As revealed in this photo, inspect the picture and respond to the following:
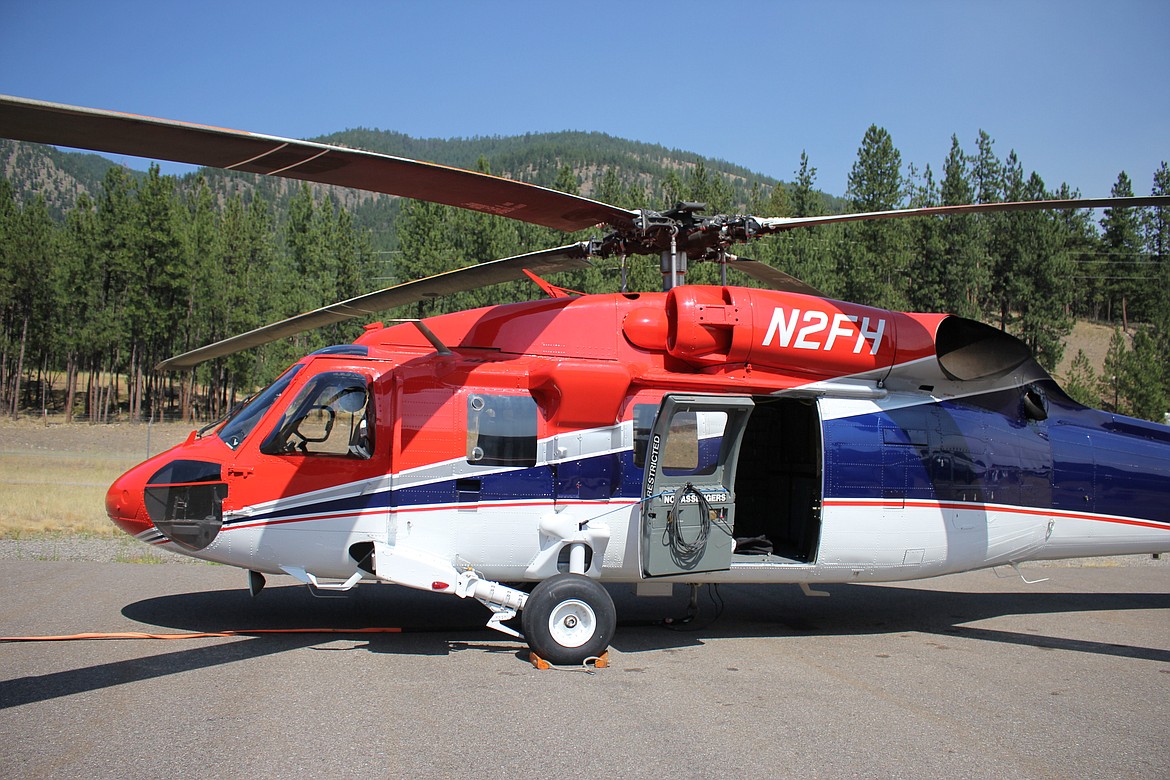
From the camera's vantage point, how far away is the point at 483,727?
552 centimetres

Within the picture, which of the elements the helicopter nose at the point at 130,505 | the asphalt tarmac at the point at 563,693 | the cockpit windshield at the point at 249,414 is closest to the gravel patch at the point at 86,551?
the asphalt tarmac at the point at 563,693

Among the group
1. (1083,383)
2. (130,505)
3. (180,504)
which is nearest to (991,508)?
(180,504)

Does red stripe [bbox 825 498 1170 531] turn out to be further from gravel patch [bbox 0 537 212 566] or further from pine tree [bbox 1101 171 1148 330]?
pine tree [bbox 1101 171 1148 330]

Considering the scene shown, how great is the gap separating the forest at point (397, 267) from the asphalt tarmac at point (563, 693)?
23332 millimetres

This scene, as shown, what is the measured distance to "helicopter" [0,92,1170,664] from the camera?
749 cm

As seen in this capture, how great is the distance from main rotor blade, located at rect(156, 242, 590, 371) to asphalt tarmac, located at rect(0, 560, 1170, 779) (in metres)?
2.72

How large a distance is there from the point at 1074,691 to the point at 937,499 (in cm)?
219

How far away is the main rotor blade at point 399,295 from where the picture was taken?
764cm

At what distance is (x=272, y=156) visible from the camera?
513 cm

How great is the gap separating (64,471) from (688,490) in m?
22.0

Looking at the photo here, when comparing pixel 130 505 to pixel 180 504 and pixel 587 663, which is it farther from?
pixel 587 663

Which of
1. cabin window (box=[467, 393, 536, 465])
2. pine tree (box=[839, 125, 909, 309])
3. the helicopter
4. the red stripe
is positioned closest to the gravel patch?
the helicopter

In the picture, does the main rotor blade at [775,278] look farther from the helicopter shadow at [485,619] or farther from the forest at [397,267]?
the forest at [397,267]

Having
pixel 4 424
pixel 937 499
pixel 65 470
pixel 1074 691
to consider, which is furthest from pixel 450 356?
pixel 4 424
